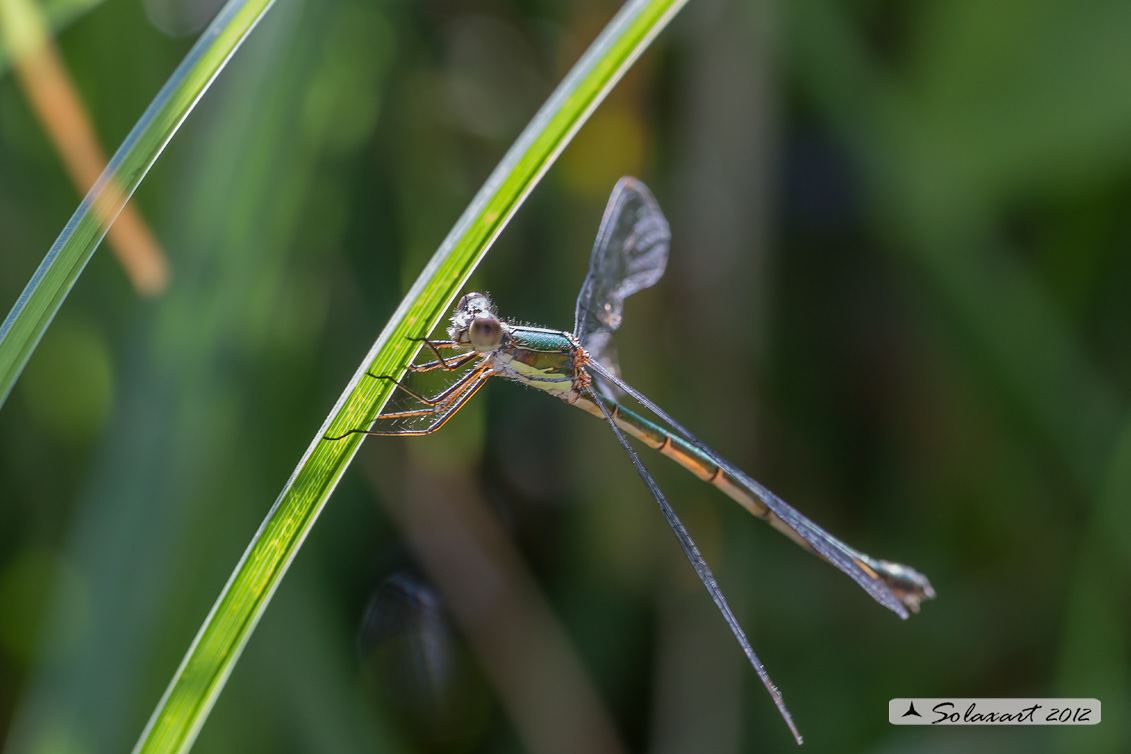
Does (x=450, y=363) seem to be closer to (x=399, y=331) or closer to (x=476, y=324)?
(x=476, y=324)

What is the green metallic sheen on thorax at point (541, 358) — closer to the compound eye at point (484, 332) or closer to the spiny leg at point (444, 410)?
the spiny leg at point (444, 410)

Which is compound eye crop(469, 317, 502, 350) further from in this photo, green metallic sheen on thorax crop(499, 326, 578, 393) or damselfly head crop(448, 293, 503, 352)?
green metallic sheen on thorax crop(499, 326, 578, 393)

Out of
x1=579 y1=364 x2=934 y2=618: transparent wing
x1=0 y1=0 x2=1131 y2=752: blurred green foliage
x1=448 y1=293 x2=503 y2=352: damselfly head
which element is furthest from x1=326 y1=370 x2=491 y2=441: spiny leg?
x1=0 y1=0 x2=1131 y2=752: blurred green foliage

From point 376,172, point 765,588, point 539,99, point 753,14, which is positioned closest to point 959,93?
point 753,14

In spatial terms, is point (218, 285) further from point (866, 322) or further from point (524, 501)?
point (866, 322)

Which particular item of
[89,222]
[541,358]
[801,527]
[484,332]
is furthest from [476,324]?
[801,527]

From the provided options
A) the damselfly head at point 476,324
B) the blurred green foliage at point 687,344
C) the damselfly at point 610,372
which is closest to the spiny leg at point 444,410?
the damselfly at point 610,372
